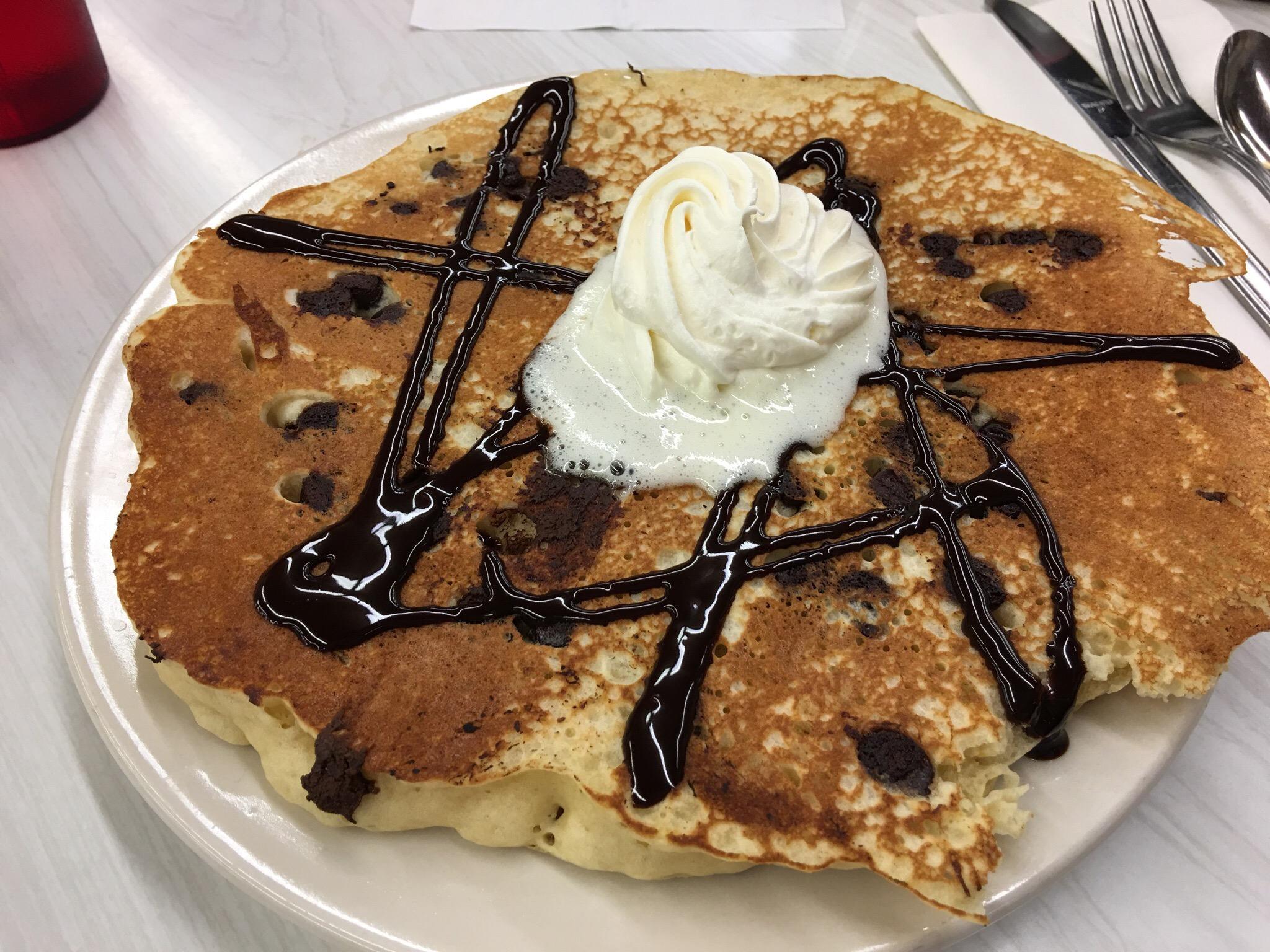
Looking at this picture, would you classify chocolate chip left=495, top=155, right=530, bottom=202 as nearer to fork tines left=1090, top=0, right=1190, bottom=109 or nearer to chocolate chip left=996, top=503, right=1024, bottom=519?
chocolate chip left=996, top=503, right=1024, bottom=519

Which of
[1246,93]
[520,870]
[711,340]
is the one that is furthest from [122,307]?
[1246,93]

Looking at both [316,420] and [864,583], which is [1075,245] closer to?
[864,583]

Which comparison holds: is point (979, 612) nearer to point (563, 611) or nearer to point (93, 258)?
point (563, 611)

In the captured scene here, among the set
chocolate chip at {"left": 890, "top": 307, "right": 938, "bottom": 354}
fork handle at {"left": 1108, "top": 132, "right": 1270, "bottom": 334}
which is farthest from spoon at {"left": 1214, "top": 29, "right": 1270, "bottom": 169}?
chocolate chip at {"left": 890, "top": 307, "right": 938, "bottom": 354}

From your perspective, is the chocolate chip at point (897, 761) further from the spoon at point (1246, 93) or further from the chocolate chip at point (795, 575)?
the spoon at point (1246, 93)

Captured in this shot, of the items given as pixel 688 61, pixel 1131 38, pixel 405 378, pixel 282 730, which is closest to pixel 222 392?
pixel 405 378

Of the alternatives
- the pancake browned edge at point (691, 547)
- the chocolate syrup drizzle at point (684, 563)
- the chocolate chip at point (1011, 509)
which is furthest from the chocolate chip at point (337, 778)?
the chocolate chip at point (1011, 509)

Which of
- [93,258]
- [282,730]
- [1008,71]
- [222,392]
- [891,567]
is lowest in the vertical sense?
[93,258]
